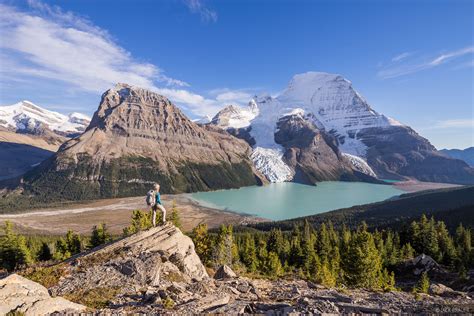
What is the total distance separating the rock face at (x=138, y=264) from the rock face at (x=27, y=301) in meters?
2.81

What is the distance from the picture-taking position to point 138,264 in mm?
23547

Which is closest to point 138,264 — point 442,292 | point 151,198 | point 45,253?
point 151,198

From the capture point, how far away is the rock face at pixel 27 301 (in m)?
15.4

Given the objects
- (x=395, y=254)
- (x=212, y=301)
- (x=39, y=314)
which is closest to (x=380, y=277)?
(x=395, y=254)

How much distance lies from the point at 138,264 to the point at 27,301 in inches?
316

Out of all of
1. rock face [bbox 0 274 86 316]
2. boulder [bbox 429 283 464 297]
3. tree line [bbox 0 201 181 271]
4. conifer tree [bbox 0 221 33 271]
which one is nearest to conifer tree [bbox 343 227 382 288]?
boulder [bbox 429 283 464 297]

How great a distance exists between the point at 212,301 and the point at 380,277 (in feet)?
134

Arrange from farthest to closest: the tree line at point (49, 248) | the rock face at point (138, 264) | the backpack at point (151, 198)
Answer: the tree line at point (49, 248), the backpack at point (151, 198), the rock face at point (138, 264)

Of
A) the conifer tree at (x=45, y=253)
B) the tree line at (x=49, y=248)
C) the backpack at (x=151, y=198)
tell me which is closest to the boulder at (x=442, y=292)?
the backpack at (x=151, y=198)

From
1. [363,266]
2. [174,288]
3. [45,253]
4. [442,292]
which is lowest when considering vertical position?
[45,253]

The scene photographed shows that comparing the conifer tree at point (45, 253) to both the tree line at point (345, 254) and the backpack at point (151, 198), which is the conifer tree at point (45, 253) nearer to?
the tree line at point (345, 254)

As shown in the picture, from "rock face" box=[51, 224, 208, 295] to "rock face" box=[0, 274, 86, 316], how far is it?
2814 mm

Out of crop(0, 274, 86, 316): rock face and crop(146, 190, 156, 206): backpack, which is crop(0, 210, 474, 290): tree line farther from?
crop(0, 274, 86, 316): rock face

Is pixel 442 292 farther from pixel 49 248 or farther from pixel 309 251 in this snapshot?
pixel 49 248
